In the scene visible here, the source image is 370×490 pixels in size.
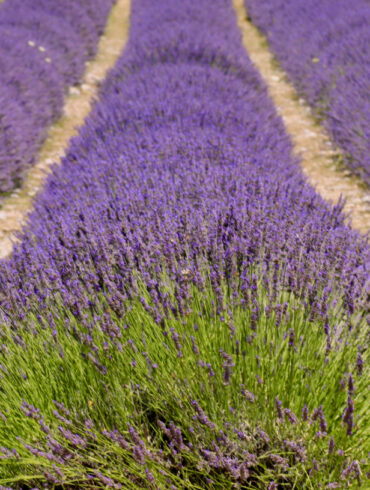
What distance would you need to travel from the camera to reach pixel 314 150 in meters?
5.73

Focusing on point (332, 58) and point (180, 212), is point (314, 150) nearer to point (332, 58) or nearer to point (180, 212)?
point (332, 58)

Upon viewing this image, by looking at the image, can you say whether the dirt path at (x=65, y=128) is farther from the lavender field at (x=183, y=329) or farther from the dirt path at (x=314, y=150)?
the dirt path at (x=314, y=150)

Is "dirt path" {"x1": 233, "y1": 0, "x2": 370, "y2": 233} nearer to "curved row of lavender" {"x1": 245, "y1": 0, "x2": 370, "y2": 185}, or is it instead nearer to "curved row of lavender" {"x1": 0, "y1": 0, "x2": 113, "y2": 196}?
"curved row of lavender" {"x1": 245, "y1": 0, "x2": 370, "y2": 185}

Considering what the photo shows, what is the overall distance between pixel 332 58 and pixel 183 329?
631cm

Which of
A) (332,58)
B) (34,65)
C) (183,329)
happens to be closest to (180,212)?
(183,329)

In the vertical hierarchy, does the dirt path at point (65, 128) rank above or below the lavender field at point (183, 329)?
below

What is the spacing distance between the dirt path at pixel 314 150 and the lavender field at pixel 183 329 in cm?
83

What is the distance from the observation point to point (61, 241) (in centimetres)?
263

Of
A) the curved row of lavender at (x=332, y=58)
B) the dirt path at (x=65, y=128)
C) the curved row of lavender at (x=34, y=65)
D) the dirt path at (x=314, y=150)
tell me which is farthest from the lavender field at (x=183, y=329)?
the curved row of lavender at (x=332, y=58)

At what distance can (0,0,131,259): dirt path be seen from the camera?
174 inches

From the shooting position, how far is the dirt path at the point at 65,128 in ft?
14.5

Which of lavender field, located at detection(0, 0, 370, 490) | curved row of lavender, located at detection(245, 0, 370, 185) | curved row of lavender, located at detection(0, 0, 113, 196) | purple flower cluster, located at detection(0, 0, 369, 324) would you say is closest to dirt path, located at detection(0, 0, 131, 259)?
curved row of lavender, located at detection(0, 0, 113, 196)

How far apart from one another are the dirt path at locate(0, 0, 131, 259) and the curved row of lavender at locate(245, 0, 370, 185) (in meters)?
2.87

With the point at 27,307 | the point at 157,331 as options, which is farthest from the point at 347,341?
the point at 27,307
